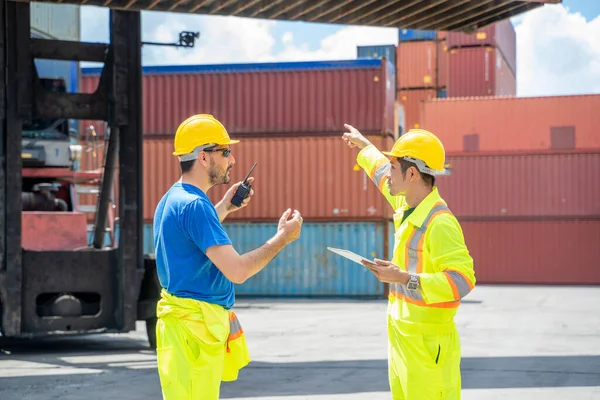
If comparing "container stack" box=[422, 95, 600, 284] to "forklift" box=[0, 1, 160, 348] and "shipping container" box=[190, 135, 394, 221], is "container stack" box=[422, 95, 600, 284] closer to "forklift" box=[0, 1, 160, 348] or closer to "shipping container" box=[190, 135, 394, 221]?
"shipping container" box=[190, 135, 394, 221]

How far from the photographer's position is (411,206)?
472 centimetres

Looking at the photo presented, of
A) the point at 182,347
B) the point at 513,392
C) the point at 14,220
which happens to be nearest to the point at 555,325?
the point at 513,392

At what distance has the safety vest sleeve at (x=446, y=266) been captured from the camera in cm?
436

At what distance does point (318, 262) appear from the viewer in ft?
85.3

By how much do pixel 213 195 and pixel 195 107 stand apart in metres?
2.37

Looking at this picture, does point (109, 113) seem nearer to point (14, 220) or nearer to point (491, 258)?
point (14, 220)

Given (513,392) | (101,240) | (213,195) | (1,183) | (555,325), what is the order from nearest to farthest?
(513,392) → (1,183) → (101,240) → (555,325) → (213,195)

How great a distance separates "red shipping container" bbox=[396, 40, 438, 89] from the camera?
138ft

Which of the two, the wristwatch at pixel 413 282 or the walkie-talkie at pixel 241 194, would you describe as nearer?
the wristwatch at pixel 413 282

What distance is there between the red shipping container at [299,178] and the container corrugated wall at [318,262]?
0.31 metres

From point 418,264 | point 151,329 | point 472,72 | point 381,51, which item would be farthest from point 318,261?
point 418,264

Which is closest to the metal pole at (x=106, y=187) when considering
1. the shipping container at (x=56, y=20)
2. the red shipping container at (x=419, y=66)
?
the shipping container at (x=56, y=20)

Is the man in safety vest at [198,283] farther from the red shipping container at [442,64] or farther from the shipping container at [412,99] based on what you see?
the red shipping container at [442,64]

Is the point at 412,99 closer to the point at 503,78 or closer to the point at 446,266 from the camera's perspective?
the point at 503,78
